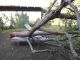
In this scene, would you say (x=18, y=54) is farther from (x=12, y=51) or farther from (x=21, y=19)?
(x=21, y=19)

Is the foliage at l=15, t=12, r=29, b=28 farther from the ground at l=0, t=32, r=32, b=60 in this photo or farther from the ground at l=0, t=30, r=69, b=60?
the ground at l=0, t=30, r=69, b=60

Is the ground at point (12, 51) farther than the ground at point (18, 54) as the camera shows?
Yes

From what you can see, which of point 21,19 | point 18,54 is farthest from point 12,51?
point 21,19

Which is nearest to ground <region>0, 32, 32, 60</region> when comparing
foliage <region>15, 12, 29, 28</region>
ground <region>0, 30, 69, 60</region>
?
ground <region>0, 30, 69, 60</region>

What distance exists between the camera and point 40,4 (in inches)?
573

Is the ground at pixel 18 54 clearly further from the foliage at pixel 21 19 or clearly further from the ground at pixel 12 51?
the foliage at pixel 21 19

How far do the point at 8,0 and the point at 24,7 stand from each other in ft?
2.92

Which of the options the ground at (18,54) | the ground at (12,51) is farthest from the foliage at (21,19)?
the ground at (18,54)

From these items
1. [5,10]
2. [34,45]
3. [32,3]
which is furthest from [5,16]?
[34,45]

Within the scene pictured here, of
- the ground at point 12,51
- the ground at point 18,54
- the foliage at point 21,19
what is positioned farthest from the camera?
the foliage at point 21,19

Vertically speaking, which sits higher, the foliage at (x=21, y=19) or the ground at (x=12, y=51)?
the foliage at (x=21, y=19)

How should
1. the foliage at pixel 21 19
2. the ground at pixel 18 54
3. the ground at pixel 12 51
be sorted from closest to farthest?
the ground at pixel 18 54 < the ground at pixel 12 51 < the foliage at pixel 21 19

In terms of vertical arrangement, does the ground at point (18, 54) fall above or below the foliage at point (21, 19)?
below

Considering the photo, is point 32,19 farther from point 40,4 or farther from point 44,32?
point 44,32
